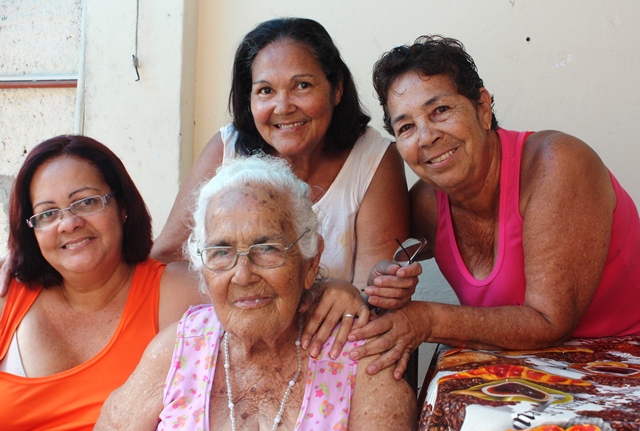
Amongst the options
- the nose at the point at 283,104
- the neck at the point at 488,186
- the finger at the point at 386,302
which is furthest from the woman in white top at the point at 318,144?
the finger at the point at 386,302

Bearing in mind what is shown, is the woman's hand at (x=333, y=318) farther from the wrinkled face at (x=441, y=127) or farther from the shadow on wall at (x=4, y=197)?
the shadow on wall at (x=4, y=197)

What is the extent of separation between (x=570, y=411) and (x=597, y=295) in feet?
3.10

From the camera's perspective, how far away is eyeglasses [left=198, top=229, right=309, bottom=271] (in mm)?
2094

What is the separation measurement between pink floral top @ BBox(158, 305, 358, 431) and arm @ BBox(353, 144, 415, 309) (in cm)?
59

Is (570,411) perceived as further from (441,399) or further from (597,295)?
(597,295)

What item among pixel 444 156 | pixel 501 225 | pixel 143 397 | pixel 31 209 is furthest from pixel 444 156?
pixel 31 209

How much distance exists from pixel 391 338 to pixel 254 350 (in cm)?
42

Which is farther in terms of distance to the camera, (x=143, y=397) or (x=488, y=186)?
(x=488, y=186)

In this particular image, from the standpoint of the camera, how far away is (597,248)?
7.59 feet

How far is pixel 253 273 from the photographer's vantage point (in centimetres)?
208

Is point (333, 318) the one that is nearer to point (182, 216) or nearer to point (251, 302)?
point (251, 302)

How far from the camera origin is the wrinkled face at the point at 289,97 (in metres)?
2.74

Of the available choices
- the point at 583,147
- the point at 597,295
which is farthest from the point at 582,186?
the point at 597,295

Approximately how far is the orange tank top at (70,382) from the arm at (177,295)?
0.18 ft
